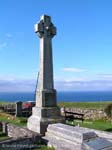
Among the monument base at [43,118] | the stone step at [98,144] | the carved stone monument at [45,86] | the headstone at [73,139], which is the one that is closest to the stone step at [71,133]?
the headstone at [73,139]

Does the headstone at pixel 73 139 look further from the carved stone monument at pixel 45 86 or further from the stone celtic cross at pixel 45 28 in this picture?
the stone celtic cross at pixel 45 28

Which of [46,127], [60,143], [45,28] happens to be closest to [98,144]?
[60,143]

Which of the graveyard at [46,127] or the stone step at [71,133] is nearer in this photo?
the stone step at [71,133]

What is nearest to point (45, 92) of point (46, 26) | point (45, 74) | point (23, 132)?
point (45, 74)

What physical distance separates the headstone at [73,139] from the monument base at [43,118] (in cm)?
55

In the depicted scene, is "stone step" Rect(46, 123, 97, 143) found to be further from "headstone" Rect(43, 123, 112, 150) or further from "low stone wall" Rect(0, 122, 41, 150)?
"low stone wall" Rect(0, 122, 41, 150)

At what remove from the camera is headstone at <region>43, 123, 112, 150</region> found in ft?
36.9

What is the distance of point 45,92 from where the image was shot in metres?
15.5

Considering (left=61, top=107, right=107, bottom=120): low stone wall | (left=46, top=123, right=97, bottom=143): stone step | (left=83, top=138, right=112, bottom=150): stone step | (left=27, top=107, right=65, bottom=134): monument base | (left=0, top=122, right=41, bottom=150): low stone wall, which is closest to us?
(left=83, top=138, right=112, bottom=150): stone step

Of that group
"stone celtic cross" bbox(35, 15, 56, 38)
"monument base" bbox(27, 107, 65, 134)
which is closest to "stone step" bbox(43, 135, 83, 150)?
"monument base" bbox(27, 107, 65, 134)

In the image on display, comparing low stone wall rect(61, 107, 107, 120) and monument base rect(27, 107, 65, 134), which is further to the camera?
low stone wall rect(61, 107, 107, 120)

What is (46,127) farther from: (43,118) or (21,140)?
(21,140)

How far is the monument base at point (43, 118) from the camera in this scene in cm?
1481

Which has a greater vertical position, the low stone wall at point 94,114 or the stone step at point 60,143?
the low stone wall at point 94,114
